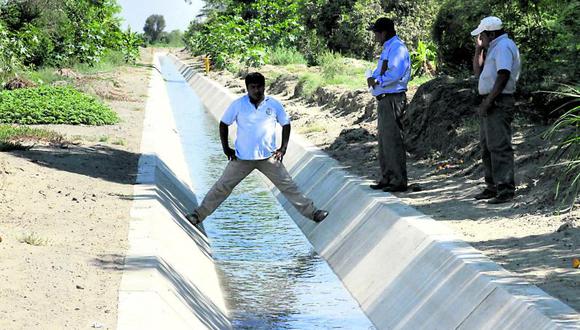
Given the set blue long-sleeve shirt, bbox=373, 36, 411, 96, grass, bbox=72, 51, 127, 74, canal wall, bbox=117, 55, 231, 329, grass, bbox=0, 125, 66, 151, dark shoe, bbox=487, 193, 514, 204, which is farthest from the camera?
grass, bbox=72, 51, 127, 74

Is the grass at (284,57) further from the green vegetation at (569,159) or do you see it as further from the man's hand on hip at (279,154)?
the green vegetation at (569,159)

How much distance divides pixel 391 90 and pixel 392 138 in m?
0.65

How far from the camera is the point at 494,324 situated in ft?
27.0

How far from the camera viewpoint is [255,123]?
13.5 m

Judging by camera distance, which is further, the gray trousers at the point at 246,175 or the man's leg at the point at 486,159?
the gray trousers at the point at 246,175

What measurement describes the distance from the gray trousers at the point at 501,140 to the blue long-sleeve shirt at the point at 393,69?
5.15ft

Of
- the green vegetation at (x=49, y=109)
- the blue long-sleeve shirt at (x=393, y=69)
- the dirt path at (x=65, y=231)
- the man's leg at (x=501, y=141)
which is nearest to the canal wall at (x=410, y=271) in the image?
the man's leg at (x=501, y=141)

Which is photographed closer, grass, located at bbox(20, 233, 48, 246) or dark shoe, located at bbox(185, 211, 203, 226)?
grass, located at bbox(20, 233, 48, 246)

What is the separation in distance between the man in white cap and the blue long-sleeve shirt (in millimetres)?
1362

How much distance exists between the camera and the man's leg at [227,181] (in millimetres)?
13805

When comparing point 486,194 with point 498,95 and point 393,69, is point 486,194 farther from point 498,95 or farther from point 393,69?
point 393,69

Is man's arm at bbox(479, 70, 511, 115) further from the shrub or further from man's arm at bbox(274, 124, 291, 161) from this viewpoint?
the shrub

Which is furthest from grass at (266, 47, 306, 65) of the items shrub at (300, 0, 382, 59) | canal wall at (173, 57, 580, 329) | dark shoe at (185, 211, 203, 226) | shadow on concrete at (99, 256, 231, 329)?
shadow on concrete at (99, 256, 231, 329)

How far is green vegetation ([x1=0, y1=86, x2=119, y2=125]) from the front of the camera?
23.5m
